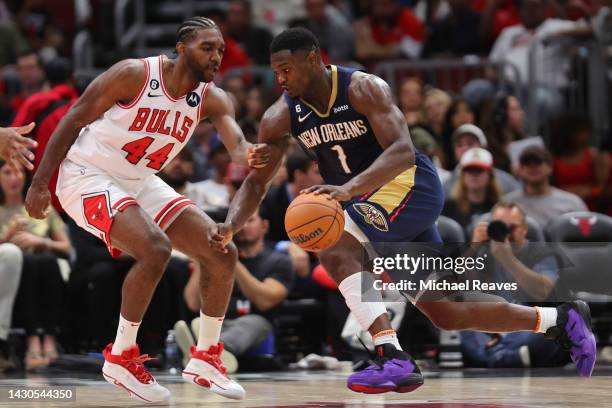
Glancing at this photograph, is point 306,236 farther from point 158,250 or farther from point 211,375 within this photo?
point 211,375

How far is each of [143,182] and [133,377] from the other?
1.23m

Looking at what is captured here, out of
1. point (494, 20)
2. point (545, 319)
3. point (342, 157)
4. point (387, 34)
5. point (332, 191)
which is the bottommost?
point (545, 319)

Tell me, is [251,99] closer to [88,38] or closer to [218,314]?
[88,38]

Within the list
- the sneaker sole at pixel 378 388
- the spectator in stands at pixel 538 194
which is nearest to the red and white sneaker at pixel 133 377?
the sneaker sole at pixel 378 388

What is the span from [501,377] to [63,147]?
356 centimetres

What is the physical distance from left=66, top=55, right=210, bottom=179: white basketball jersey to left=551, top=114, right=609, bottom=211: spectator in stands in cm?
593

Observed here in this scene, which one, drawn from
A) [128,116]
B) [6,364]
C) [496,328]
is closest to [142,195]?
[128,116]

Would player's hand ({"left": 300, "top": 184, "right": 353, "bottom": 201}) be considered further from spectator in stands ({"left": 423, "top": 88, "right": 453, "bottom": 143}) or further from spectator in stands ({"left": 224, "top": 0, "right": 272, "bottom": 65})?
spectator in stands ({"left": 224, "top": 0, "right": 272, "bottom": 65})

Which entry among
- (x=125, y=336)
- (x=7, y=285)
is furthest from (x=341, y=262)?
(x=7, y=285)

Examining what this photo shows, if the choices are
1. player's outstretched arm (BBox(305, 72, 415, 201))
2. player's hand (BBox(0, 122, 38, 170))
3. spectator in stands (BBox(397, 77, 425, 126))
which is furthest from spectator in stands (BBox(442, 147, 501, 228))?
player's hand (BBox(0, 122, 38, 170))

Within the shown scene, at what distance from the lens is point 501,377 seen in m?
8.92

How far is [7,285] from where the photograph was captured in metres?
9.93

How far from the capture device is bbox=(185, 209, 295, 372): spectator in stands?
383 inches

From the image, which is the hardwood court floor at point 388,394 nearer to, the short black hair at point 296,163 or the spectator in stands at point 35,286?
the spectator in stands at point 35,286
